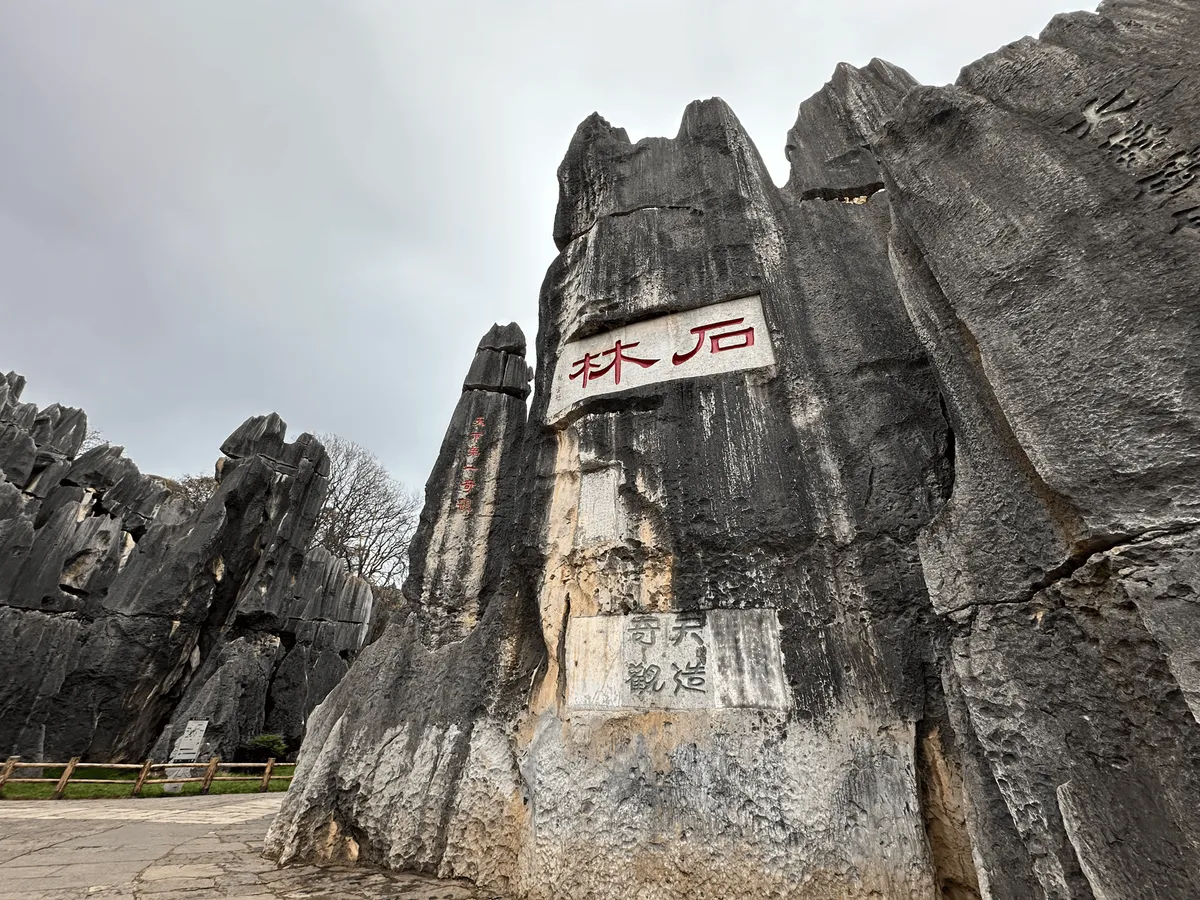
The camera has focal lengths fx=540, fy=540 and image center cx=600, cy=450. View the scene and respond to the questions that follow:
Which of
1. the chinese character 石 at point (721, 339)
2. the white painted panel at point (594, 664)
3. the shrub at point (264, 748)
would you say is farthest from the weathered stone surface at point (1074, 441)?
the shrub at point (264, 748)

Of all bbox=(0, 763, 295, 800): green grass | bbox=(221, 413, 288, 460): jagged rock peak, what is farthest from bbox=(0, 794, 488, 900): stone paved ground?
bbox=(221, 413, 288, 460): jagged rock peak

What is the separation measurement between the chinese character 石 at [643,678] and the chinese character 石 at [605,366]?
232cm

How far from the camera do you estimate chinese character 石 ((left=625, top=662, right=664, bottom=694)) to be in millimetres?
3385

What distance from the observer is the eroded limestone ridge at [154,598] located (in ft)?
39.3

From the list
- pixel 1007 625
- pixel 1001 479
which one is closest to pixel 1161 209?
pixel 1001 479

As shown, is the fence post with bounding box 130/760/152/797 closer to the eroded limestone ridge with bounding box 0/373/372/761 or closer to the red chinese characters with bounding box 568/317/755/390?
the eroded limestone ridge with bounding box 0/373/372/761

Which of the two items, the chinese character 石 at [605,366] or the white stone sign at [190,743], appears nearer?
the chinese character 石 at [605,366]

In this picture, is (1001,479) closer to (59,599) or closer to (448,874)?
(448,874)

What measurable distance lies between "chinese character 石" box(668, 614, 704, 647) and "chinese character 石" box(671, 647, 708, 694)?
10 cm

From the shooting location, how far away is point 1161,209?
A: 2.26m

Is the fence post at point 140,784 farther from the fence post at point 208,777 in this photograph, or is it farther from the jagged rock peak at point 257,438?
the jagged rock peak at point 257,438

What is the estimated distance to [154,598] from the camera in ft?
41.5

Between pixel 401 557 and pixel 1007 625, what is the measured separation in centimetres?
2414

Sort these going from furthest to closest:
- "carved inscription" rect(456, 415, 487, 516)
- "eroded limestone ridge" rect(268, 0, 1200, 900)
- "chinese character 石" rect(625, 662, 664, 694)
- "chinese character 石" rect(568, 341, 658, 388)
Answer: "carved inscription" rect(456, 415, 487, 516) < "chinese character 石" rect(568, 341, 658, 388) < "chinese character 石" rect(625, 662, 664, 694) < "eroded limestone ridge" rect(268, 0, 1200, 900)
